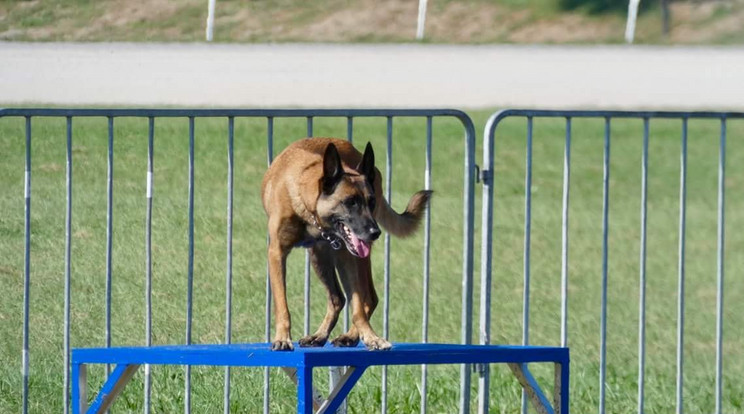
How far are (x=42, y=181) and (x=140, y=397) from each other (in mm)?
1730

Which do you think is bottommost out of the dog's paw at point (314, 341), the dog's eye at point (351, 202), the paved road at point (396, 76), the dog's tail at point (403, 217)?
the dog's paw at point (314, 341)

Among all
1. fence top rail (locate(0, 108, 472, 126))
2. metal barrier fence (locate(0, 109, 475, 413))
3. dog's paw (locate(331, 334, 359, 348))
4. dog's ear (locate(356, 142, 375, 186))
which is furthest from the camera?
metal barrier fence (locate(0, 109, 475, 413))

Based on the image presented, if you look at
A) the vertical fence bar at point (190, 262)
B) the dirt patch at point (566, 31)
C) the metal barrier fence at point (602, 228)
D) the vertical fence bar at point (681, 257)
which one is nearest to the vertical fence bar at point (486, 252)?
the metal barrier fence at point (602, 228)

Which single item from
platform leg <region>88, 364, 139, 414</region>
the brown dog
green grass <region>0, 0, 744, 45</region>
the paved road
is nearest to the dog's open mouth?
the brown dog

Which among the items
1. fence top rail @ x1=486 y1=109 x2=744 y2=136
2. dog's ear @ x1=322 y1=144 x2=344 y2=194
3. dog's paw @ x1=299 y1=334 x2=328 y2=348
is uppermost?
fence top rail @ x1=486 y1=109 x2=744 y2=136

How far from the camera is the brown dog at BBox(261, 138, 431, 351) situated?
192 inches

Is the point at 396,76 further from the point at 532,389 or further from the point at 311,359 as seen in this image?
the point at 311,359

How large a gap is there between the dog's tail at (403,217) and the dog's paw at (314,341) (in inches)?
19.7

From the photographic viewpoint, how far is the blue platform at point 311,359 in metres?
4.78

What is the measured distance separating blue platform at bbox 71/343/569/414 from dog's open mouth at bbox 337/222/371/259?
1.12 feet

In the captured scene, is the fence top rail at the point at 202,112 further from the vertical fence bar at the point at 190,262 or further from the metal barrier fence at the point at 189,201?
the vertical fence bar at the point at 190,262

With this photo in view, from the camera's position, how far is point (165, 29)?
12898mm

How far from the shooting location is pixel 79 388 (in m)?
5.59

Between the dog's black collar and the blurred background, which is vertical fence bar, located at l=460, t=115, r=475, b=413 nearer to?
the dog's black collar
